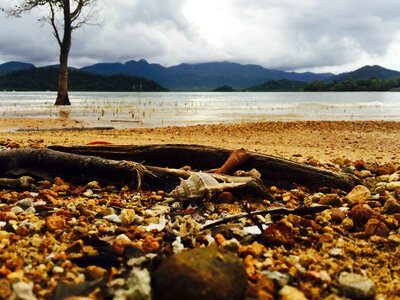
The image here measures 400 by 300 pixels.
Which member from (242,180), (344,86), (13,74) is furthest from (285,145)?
(13,74)

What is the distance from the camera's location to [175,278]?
2.18 meters

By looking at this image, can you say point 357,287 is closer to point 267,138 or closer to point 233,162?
point 233,162

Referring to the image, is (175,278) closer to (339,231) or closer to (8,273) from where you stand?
(8,273)

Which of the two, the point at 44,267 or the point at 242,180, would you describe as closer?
the point at 44,267

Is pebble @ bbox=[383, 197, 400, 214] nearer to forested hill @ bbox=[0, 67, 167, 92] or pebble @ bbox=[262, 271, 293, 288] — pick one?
pebble @ bbox=[262, 271, 293, 288]

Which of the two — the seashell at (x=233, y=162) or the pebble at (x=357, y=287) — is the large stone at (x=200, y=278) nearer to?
the pebble at (x=357, y=287)

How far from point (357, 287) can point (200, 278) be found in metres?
1.04

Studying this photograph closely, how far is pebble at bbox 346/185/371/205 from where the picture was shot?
14.8 feet

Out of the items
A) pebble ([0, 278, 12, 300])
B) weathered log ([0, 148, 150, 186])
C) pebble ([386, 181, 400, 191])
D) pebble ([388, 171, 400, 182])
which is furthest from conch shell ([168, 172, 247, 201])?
pebble ([388, 171, 400, 182])

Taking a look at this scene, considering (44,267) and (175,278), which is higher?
(175,278)

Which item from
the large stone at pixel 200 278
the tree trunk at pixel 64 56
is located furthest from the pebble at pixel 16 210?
the tree trunk at pixel 64 56

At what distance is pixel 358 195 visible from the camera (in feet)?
15.0

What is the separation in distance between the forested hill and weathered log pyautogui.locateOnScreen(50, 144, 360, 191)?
140405 millimetres

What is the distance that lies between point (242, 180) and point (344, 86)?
148m
